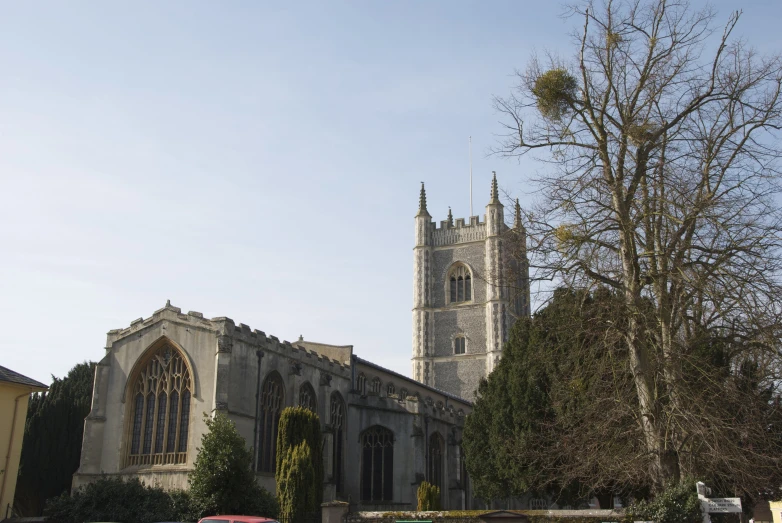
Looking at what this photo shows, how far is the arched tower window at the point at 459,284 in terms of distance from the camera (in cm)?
6481

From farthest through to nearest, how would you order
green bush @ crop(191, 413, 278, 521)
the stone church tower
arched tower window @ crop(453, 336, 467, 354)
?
arched tower window @ crop(453, 336, 467, 354)
the stone church tower
green bush @ crop(191, 413, 278, 521)

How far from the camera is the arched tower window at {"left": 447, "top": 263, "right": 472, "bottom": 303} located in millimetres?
64812

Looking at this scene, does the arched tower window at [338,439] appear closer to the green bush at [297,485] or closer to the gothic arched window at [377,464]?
the gothic arched window at [377,464]

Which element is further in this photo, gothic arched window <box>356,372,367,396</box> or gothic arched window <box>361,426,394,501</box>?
gothic arched window <box>356,372,367,396</box>

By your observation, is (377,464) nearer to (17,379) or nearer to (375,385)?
(375,385)

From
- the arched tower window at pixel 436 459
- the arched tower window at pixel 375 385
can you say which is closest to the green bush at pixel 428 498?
the arched tower window at pixel 436 459

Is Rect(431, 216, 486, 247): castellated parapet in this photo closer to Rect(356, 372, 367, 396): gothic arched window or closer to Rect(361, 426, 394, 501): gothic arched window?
Rect(356, 372, 367, 396): gothic arched window

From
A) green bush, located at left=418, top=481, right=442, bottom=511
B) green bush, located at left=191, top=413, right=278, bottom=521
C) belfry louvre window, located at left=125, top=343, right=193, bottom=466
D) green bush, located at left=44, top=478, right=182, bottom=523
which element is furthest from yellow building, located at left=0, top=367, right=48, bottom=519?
green bush, located at left=418, top=481, right=442, bottom=511

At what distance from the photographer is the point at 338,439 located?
33.9 meters

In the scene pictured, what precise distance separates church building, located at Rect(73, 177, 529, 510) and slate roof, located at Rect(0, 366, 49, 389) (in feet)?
11.4

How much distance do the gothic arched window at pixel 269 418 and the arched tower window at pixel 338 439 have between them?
4.07m

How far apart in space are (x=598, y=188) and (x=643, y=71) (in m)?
2.59

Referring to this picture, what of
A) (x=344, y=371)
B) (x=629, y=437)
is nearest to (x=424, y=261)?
(x=344, y=371)

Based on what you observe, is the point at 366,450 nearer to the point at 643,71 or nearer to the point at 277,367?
the point at 277,367
